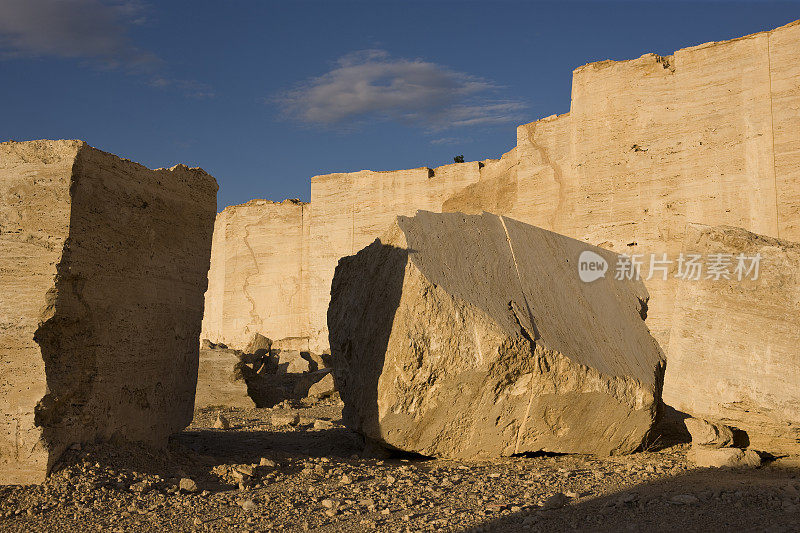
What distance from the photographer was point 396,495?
10.4ft

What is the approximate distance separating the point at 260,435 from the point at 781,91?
7.03 metres

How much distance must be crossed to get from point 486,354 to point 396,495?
904mm

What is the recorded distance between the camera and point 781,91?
7664 mm

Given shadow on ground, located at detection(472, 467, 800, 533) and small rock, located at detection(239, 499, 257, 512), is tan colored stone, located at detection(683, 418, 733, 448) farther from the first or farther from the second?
small rock, located at detection(239, 499, 257, 512)

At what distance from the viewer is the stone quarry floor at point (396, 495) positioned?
271cm

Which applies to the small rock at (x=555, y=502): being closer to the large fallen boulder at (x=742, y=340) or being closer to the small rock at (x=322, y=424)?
the large fallen boulder at (x=742, y=340)

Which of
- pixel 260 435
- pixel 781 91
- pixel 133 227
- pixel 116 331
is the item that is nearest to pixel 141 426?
pixel 116 331

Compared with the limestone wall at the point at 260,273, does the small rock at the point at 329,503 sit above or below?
below

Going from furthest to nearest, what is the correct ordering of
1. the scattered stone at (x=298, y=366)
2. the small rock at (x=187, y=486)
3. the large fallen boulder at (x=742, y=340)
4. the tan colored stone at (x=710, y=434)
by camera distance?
the scattered stone at (x=298, y=366)
the tan colored stone at (x=710, y=434)
the large fallen boulder at (x=742, y=340)
the small rock at (x=187, y=486)

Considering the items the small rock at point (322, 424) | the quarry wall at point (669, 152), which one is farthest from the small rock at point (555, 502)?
the quarry wall at point (669, 152)

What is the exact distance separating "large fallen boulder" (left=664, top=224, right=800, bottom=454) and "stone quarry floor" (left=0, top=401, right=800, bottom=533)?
1.04 feet

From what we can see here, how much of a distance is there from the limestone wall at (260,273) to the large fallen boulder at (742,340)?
35.1ft

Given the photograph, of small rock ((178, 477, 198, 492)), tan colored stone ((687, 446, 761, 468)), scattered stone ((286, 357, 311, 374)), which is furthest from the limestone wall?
tan colored stone ((687, 446, 761, 468))

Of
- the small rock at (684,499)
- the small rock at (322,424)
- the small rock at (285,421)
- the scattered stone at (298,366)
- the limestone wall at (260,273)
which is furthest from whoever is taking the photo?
the limestone wall at (260,273)
